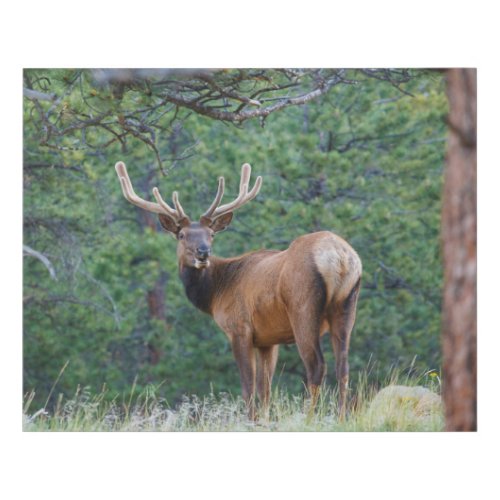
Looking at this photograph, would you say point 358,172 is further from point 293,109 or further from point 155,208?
point 155,208

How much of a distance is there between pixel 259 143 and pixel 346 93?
3.81 feet

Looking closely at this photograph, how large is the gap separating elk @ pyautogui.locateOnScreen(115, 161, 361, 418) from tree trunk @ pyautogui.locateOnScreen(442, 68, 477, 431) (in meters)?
2.44

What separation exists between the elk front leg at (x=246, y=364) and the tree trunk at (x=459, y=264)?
10.0 feet

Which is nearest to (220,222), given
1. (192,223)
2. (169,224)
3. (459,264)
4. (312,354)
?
(192,223)

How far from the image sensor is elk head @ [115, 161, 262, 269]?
8.02 meters

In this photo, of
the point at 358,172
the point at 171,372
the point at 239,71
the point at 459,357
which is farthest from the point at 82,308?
the point at 459,357

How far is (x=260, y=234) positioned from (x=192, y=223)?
496 cm

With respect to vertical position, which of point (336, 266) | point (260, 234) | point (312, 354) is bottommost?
point (312, 354)

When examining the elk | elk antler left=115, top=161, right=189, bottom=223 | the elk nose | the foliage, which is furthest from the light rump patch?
the foliage

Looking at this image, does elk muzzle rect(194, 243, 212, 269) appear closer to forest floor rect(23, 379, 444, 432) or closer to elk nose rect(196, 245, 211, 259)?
elk nose rect(196, 245, 211, 259)

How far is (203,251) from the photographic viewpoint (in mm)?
7957

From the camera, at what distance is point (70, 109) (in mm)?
7543

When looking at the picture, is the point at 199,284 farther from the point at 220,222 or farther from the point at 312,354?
the point at 312,354

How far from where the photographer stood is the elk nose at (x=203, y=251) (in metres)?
7.96
